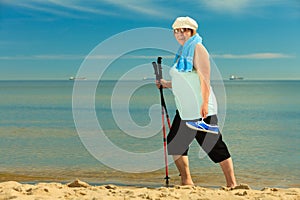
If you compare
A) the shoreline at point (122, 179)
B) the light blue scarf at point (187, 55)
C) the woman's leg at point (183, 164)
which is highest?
the light blue scarf at point (187, 55)

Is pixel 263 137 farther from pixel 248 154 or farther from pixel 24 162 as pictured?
pixel 24 162

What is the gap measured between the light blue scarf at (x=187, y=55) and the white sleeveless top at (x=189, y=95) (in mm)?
71

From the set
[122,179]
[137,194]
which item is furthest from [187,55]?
[122,179]

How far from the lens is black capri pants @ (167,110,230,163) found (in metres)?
5.35

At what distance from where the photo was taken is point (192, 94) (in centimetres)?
527

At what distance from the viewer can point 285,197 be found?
16.9 ft

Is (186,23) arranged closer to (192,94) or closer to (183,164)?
(192,94)

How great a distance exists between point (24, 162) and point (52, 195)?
4.54 m

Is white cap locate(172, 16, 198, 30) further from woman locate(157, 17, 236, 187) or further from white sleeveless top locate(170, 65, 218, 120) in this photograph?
white sleeveless top locate(170, 65, 218, 120)

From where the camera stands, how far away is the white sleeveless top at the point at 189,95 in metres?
5.23

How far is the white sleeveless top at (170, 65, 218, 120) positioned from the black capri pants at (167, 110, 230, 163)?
11 centimetres

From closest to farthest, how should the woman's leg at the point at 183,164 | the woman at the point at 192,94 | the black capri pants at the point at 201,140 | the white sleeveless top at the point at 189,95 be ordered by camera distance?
the woman at the point at 192,94
the white sleeveless top at the point at 189,95
the black capri pants at the point at 201,140
the woman's leg at the point at 183,164

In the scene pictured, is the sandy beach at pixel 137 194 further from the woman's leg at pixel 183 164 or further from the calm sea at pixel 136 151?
the calm sea at pixel 136 151

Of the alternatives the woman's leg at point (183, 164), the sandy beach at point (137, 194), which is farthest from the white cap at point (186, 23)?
the sandy beach at point (137, 194)
